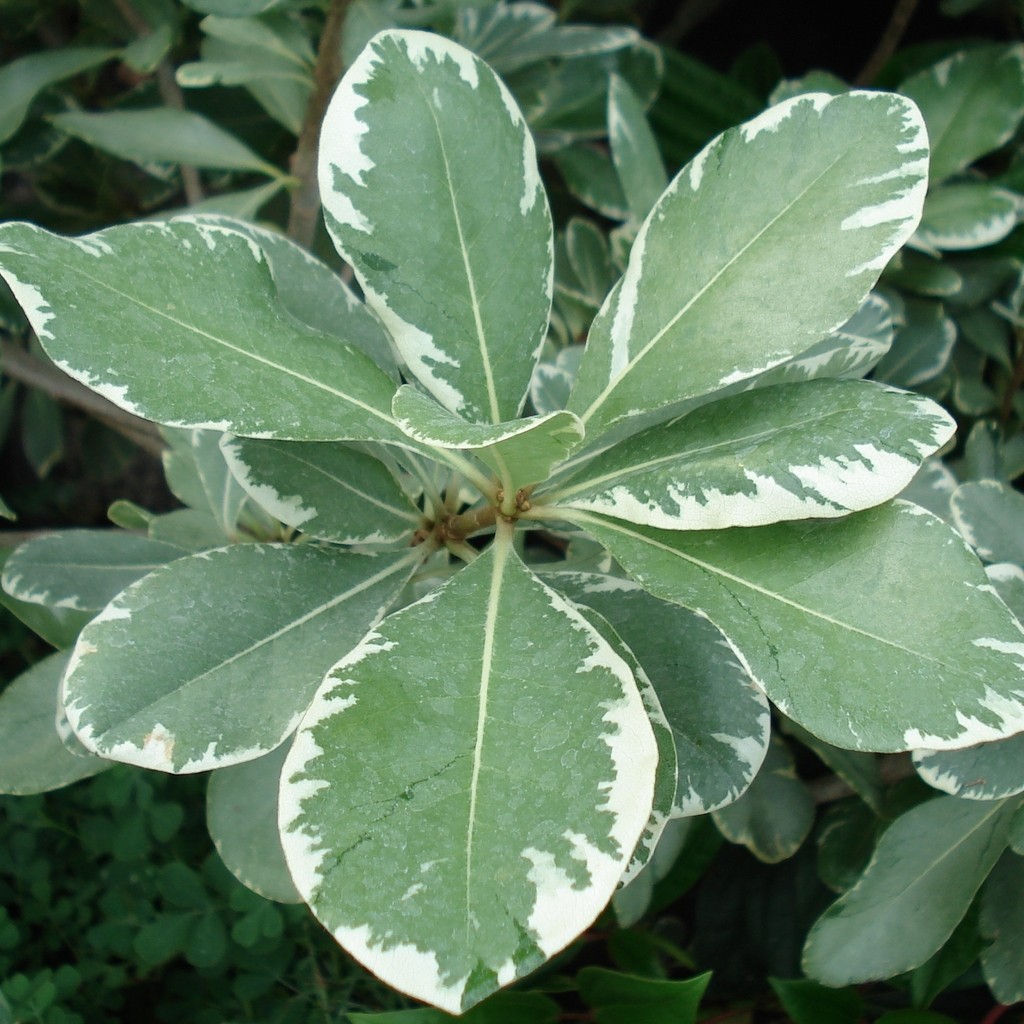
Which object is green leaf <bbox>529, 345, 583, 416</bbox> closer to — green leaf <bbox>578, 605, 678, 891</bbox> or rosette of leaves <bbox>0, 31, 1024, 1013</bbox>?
rosette of leaves <bbox>0, 31, 1024, 1013</bbox>

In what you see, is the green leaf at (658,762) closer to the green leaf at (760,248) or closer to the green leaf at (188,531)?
the green leaf at (760,248)

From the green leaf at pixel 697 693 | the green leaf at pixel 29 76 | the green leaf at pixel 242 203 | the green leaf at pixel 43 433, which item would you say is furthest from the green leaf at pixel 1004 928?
the green leaf at pixel 43 433

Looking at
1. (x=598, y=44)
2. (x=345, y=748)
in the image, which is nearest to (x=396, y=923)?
(x=345, y=748)

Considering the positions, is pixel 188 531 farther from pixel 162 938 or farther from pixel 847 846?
pixel 847 846

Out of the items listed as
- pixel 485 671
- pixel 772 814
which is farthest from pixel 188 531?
pixel 772 814

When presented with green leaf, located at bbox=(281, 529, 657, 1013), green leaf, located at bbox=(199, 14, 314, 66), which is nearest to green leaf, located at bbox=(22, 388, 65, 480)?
green leaf, located at bbox=(199, 14, 314, 66)

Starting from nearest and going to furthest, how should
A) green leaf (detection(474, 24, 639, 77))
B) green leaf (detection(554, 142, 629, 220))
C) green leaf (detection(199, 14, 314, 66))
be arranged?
green leaf (detection(199, 14, 314, 66)) → green leaf (detection(474, 24, 639, 77)) → green leaf (detection(554, 142, 629, 220))
